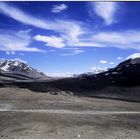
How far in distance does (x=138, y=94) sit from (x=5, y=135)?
59550 millimetres

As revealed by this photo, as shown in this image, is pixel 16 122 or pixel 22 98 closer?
pixel 16 122

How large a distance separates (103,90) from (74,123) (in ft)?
185

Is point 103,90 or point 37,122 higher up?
point 103,90

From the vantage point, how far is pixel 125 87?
276 ft

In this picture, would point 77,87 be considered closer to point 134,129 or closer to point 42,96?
Answer: point 42,96

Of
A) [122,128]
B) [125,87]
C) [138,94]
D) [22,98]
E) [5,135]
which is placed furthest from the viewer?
[125,87]

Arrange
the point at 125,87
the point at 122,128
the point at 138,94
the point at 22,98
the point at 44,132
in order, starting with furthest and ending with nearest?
the point at 125,87 < the point at 138,94 < the point at 22,98 < the point at 122,128 < the point at 44,132

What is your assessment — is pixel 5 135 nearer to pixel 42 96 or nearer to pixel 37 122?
pixel 37 122

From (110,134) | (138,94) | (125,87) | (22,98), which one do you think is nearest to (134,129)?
(110,134)

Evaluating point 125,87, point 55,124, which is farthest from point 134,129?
point 125,87

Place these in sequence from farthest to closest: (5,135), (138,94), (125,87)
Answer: (125,87)
(138,94)
(5,135)

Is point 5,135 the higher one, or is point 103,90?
point 103,90

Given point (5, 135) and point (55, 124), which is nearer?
point (5, 135)

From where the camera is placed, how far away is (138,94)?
244 ft
